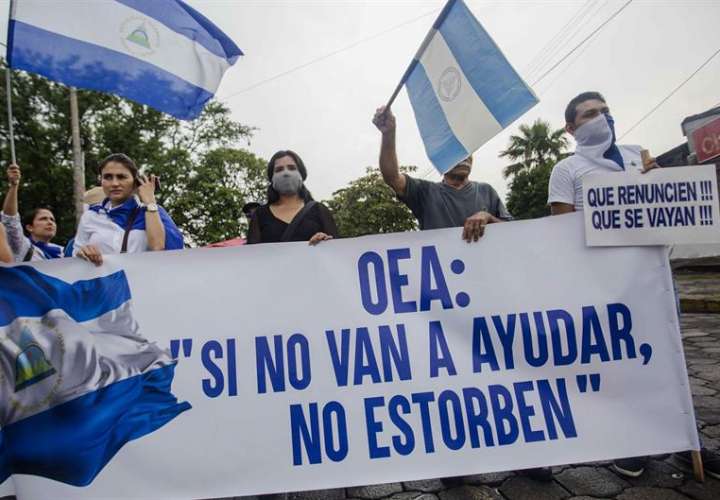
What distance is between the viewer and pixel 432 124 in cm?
229

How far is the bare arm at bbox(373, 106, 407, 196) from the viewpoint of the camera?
7.37 ft

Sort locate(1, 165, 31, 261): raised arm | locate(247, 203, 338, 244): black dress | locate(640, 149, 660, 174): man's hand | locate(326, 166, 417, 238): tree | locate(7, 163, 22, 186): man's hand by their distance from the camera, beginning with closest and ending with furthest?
locate(640, 149, 660, 174): man's hand, locate(247, 203, 338, 244): black dress, locate(7, 163, 22, 186): man's hand, locate(1, 165, 31, 261): raised arm, locate(326, 166, 417, 238): tree

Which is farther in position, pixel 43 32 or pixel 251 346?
pixel 43 32

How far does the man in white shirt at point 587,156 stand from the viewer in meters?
2.12

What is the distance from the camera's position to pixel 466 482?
78.1 inches

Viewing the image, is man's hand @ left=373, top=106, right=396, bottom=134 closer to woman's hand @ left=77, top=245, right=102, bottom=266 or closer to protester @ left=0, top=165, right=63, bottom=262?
woman's hand @ left=77, top=245, right=102, bottom=266

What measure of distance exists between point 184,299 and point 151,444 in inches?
23.9

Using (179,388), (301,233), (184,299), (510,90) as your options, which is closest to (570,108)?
(510,90)

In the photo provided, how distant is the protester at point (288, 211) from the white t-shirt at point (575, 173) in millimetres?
1105

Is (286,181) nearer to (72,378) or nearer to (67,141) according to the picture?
(72,378)

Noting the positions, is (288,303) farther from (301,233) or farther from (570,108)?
(570,108)

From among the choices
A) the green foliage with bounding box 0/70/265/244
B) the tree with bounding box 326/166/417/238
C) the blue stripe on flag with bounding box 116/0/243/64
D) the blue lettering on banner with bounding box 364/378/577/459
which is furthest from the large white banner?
the tree with bounding box 326/166/417/238

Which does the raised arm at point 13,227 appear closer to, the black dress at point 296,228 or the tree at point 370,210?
the black dress at point 296,228

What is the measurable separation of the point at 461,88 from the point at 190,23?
5.97ft
